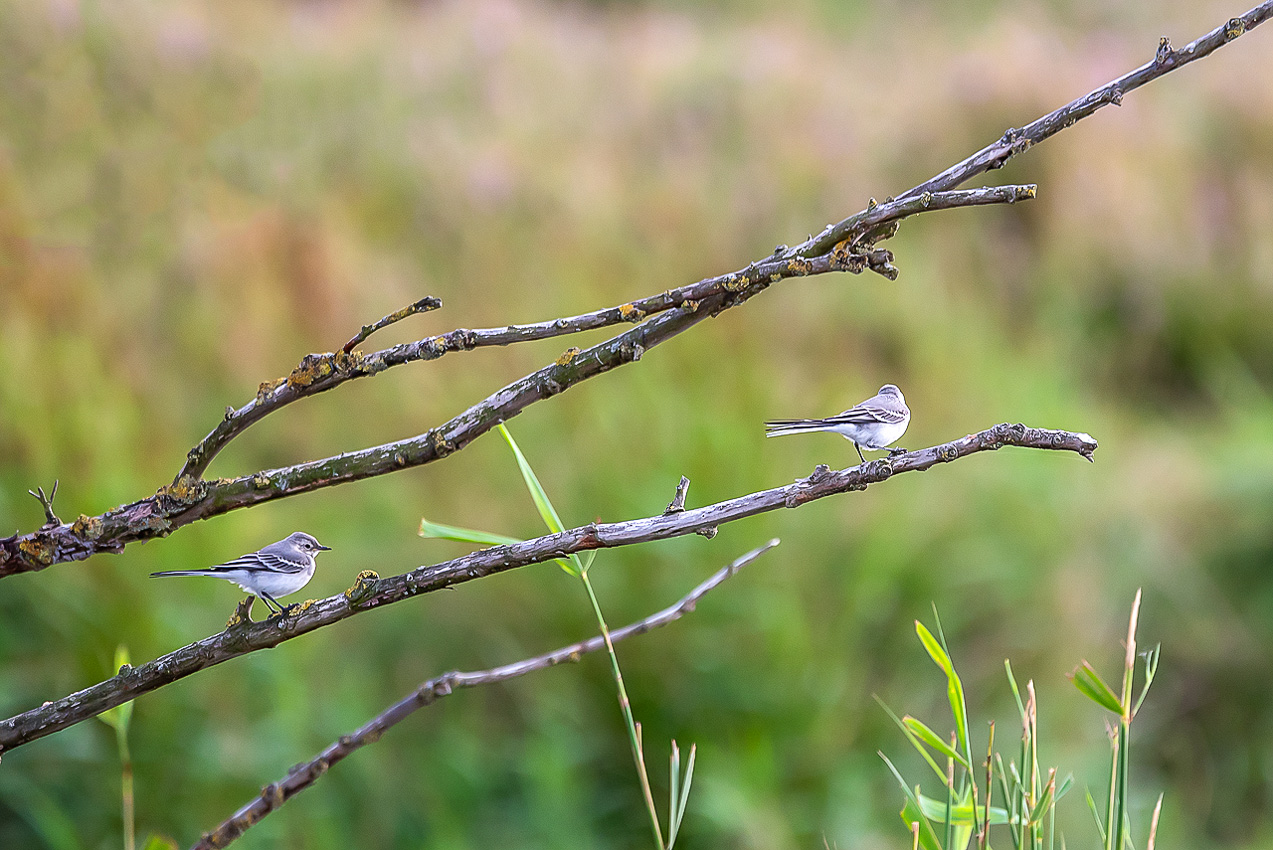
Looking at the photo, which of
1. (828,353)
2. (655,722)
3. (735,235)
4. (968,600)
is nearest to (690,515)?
(655,722)

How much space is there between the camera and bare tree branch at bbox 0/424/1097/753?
66cm

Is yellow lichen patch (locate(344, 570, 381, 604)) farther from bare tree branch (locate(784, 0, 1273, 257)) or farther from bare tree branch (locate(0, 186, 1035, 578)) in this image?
bare tree branch (locate(784, 0, 1273, 257))

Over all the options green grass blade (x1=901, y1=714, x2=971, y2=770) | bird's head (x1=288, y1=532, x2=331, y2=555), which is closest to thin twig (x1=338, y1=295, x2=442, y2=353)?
bird's head (x1=288, y1=532, x2=331, y2=555)

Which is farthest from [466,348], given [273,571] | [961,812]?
[961,812]

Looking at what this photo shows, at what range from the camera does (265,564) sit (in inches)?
39.8

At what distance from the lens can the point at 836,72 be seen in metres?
6.59

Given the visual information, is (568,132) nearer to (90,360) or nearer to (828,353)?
(828,353)

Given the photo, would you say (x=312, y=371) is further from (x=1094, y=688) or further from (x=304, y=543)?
(x=1094, y=688)

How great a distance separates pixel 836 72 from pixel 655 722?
5.35 meters

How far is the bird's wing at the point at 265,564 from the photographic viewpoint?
3.26 feet

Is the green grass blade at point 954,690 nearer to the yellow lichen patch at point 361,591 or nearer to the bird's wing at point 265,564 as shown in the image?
the yellow lichen patch at point 361,591

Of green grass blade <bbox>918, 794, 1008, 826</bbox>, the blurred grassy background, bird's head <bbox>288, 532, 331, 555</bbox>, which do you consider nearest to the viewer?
green grass blade <bbox>918, 794, 1008, 826</bbox>

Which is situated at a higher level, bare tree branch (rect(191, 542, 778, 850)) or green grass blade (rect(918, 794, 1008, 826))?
bare tree branch (rect(191, 542, 778, 850))

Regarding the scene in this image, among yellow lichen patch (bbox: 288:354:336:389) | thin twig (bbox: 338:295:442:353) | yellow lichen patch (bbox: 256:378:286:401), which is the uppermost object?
thin twig (bbox: 338:295:442:353)
